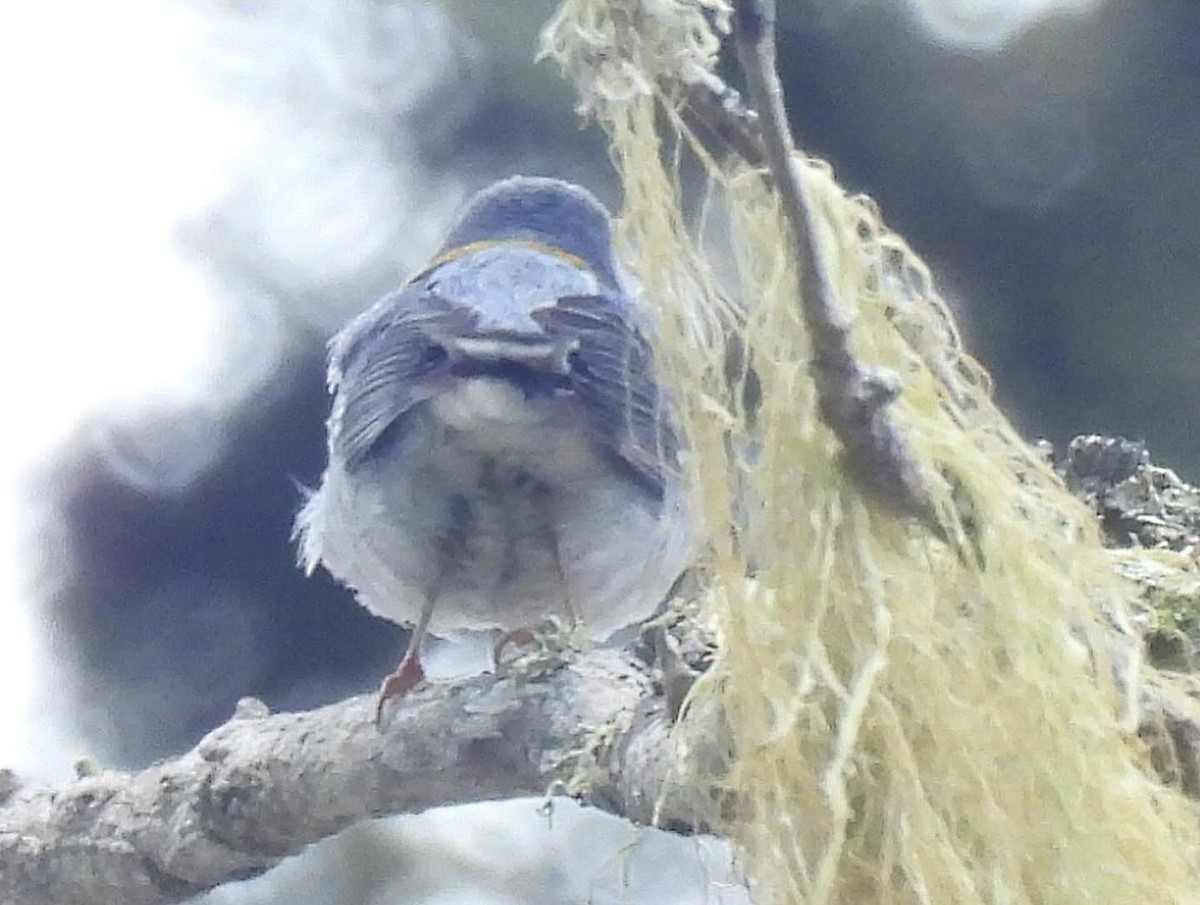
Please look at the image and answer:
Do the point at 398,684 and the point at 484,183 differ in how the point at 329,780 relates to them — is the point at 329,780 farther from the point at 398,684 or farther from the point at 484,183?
the point at 484,183

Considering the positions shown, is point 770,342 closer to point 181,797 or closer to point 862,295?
point 862,295

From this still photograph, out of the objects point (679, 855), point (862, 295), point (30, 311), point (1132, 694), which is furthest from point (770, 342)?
point (30, 311)

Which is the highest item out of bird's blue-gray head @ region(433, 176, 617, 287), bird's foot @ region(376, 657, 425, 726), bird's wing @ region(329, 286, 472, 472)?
bird's blue-gray head @ region(433, 176, 617, 287)

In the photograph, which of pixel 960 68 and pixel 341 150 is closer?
pixel 960 68

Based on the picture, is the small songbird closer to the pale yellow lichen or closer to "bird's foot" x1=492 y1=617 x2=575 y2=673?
"bird's foot" x1=492 y1=617 x2=575 y2=673

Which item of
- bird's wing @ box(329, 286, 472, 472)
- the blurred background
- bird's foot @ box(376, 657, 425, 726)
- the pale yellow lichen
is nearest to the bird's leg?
bird's foot @ box(376, 657, 425, 726)

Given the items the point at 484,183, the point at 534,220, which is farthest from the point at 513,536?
the point at 484,183

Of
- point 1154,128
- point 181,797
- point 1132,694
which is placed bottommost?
point 181,797
